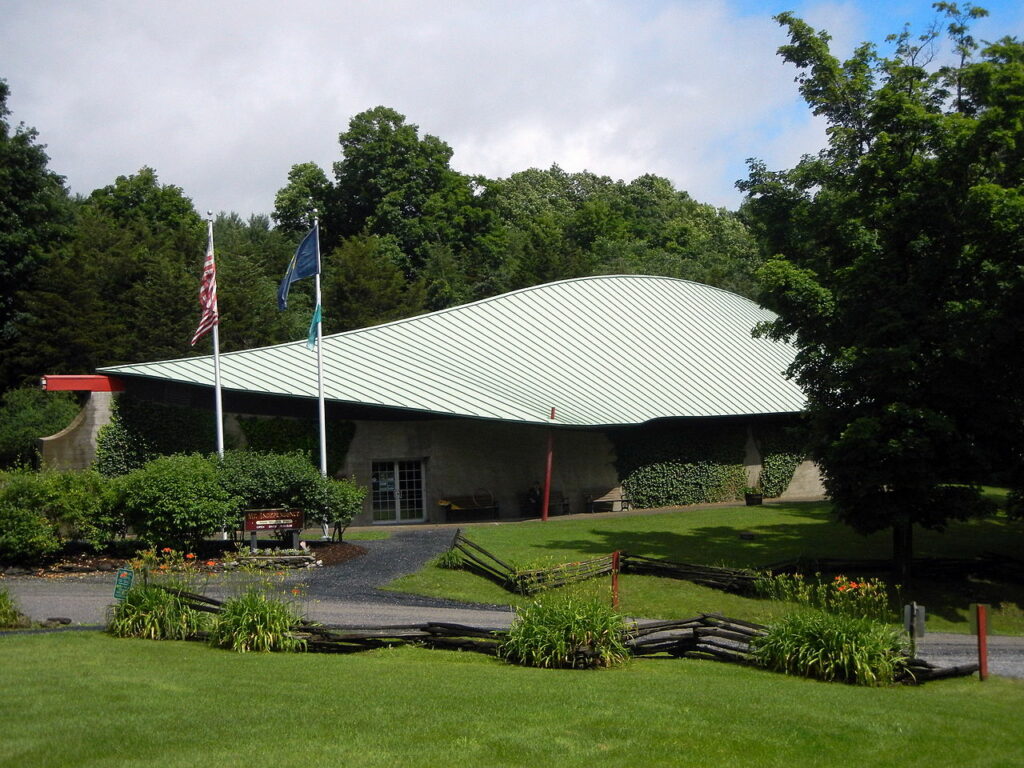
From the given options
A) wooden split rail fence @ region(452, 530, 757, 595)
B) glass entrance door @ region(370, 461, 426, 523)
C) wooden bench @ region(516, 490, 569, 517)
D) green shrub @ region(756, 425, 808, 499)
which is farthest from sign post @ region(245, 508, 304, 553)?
green shrub @ region(756, 425, 808, 499)

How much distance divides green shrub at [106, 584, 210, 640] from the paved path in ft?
5.35

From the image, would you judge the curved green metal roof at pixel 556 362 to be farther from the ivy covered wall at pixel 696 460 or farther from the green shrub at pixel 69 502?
the green shrub at pixel 69 502

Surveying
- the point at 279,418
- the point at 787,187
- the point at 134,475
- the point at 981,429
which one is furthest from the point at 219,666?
the point at 787,187

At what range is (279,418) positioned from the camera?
88.2 ft

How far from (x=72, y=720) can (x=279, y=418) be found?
19.6 metres

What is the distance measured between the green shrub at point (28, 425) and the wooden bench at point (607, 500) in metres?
18.4

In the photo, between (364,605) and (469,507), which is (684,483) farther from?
(364,605)

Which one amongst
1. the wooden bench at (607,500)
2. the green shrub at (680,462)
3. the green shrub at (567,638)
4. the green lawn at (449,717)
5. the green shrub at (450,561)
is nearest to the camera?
the green lawn at (449,717)

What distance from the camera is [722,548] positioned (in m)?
23.4

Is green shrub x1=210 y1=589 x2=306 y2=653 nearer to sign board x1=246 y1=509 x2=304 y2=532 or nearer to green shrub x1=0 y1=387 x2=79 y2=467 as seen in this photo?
sign board x1=246 y1=509 x2=304 y2=532

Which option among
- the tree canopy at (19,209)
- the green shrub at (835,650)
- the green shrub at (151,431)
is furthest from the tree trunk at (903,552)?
the tree canopy at (19,209)

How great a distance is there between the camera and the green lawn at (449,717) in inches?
278

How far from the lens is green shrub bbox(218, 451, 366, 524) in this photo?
21.0m

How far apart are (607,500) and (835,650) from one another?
789 inches
